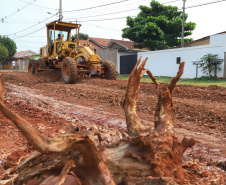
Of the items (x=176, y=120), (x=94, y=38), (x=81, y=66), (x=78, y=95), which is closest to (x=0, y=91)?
(x=176, y=120)

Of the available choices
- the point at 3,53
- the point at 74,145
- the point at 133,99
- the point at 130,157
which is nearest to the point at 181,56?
the point at 133,99

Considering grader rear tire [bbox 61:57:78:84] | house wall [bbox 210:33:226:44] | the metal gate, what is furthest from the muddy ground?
the metal gate

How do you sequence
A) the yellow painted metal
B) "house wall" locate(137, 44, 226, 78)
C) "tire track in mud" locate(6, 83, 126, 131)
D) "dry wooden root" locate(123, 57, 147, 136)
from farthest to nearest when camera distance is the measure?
"house wall" locate(137, 44, 226, 78) < the yellow painted metal < "tire track in mud" locate(6, 83, 126, 131) < "dry wooden root" locate(123, 57, 147, 136)

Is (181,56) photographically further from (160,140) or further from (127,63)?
(160,140)

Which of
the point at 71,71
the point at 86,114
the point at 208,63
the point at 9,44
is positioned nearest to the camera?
the point at 86,114

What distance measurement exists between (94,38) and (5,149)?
Result: 1402 inches

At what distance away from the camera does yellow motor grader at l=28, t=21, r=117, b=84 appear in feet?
39.2

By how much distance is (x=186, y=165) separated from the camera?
2051 millimetres

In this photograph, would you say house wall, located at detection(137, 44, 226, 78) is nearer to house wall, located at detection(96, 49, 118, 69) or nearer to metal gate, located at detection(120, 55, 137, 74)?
metal gate, located at detection(120, 55, 137, 74)

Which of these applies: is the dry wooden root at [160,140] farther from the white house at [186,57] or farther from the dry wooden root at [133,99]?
the white house at [186,57]

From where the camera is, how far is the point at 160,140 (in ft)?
5.70

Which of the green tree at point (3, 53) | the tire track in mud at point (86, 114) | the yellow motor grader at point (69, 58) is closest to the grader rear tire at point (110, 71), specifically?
the yellow motor grader at point (69, 58)

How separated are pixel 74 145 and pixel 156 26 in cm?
2350

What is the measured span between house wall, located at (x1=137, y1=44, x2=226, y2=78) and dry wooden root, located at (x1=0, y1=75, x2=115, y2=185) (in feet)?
51.4
